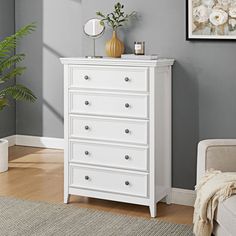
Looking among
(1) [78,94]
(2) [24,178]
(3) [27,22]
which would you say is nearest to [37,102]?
(3) [27,22]

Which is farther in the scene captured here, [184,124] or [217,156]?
[184,124]

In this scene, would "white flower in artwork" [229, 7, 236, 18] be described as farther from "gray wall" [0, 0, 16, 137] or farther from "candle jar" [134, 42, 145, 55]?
"gray wall" [0, 0, 16, 137]

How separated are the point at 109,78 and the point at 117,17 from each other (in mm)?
532

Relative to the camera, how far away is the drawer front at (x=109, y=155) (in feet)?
12.8

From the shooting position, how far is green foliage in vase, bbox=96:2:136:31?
163 inches

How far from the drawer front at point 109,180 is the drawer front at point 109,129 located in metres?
0.24

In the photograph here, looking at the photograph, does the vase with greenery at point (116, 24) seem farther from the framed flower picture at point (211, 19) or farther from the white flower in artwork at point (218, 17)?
the white flower in artwork at point (218, 17)

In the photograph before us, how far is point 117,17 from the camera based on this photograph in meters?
4.16

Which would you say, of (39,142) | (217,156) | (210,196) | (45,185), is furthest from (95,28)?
(39,142)

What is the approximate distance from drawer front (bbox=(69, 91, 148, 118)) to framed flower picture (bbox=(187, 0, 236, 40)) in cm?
62

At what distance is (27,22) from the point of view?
239 inches

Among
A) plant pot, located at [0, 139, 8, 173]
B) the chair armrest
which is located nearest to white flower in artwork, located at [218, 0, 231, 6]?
the chair armrest

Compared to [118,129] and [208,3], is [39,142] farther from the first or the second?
[208,3]

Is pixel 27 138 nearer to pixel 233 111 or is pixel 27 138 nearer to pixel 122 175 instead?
pixel 122 175
